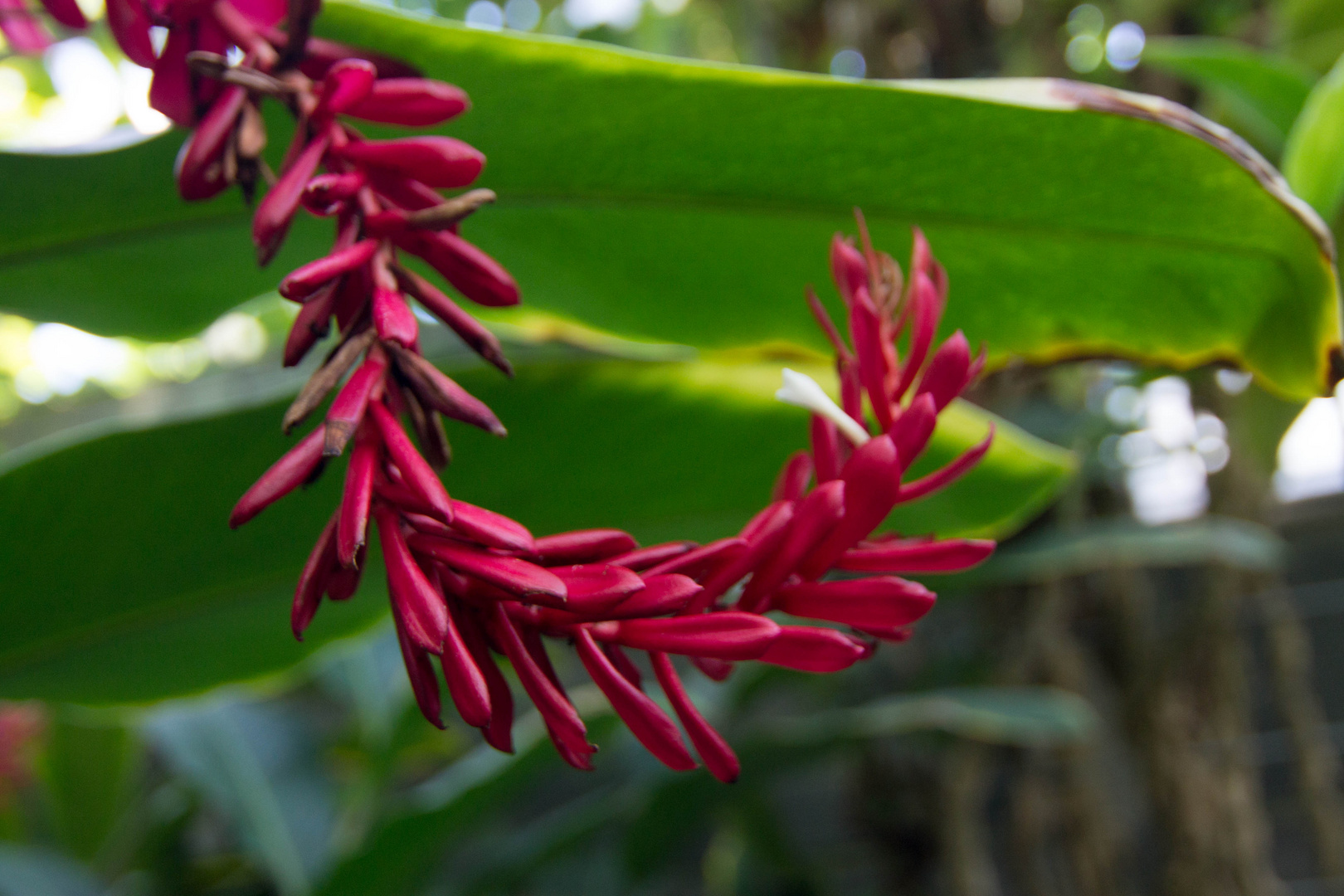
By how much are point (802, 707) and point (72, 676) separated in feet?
5.12

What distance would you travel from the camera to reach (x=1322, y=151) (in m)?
0.40

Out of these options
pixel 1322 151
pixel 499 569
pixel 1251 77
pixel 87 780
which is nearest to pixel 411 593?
pixel 499 569

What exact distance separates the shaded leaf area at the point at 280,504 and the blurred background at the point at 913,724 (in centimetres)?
24

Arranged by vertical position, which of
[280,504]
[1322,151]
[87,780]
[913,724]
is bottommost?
[87,780]

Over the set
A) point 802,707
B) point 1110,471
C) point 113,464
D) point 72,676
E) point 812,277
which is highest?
point 812,277

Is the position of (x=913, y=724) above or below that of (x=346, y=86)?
below

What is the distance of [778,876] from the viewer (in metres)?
1.50

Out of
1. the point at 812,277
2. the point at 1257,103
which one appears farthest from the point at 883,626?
the point at 1257,103

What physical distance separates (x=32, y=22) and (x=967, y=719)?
0.87 m

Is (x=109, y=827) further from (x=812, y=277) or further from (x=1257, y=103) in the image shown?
(x=1257, y=103)

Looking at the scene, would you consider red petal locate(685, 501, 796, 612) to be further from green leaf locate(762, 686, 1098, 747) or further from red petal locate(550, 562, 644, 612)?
green leaf locate(762, 686, 1098, 747)

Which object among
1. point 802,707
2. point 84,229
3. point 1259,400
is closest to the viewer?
point 84,229

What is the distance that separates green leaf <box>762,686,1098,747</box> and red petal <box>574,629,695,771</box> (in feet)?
2.60

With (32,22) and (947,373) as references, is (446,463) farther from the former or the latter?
(32,22)
